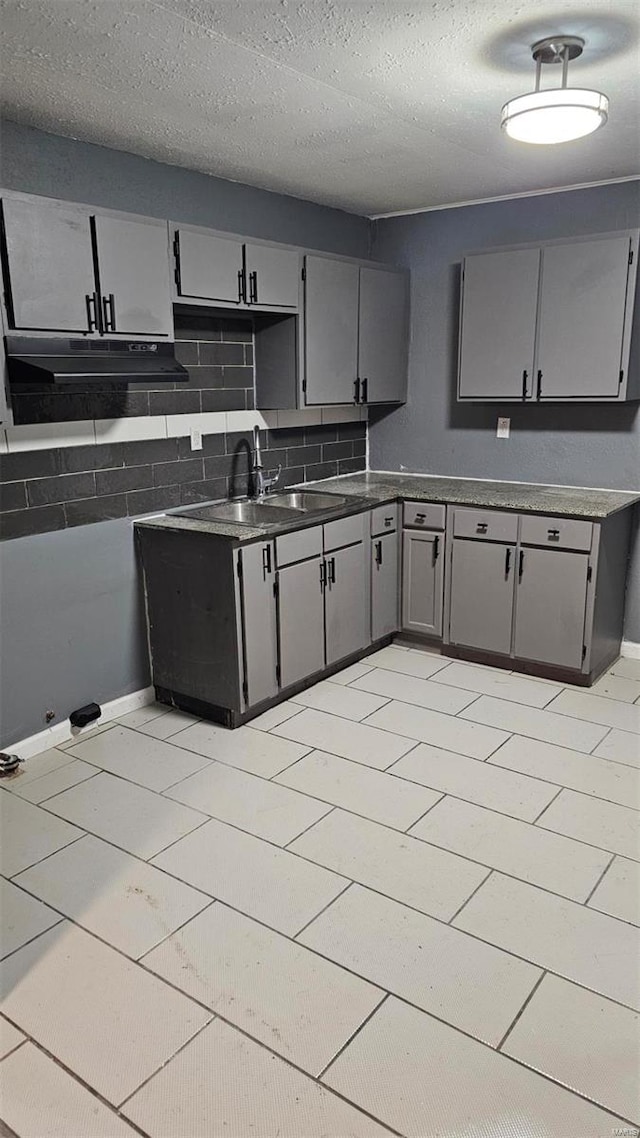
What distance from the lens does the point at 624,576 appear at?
4156 millimetres

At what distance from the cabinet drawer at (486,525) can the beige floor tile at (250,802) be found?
1.74 m

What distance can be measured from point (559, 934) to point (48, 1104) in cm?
136

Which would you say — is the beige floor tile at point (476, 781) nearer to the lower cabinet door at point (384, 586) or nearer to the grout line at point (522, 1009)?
the grout line at point (522, 1009)

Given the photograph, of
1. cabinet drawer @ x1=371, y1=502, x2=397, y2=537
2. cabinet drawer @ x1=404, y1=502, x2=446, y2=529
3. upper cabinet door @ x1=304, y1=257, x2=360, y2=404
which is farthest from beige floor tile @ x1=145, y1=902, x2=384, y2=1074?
upper cabinet door @ x1=304, y1=257, x2=360, y2=404

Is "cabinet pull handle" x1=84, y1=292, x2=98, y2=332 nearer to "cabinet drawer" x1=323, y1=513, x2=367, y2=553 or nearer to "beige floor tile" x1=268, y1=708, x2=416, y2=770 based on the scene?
"cabinet drawer" x1=323, y1=513, x2=367, y2=553

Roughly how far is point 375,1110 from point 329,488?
126 inches

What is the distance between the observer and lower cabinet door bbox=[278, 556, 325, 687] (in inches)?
142

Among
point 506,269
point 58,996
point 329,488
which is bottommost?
point 58,996

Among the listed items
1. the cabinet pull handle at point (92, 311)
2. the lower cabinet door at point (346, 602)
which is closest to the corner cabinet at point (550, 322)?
the lower cabinet door at point (346, 602)

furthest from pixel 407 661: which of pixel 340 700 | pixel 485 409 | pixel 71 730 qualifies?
pixel 71 730

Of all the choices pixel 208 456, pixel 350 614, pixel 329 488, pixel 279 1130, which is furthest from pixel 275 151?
pixel 279 1130

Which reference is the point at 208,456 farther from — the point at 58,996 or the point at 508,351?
the point at 58,996

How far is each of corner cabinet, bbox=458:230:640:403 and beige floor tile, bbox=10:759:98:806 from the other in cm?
272

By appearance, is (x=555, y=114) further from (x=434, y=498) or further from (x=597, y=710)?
(x=597, y=710)
